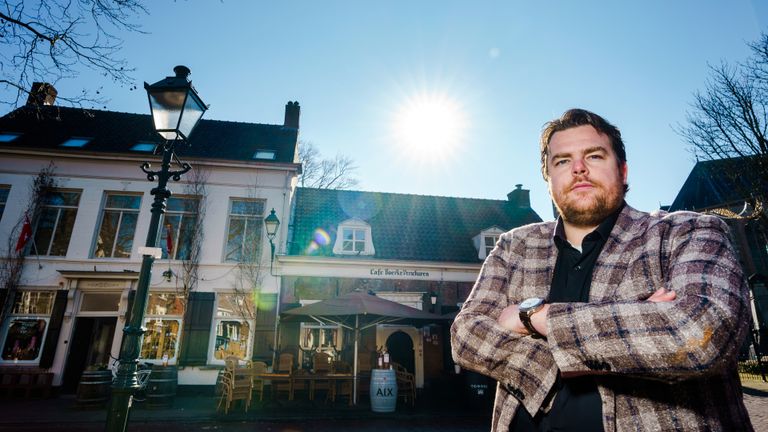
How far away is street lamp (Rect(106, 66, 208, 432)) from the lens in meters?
3.71

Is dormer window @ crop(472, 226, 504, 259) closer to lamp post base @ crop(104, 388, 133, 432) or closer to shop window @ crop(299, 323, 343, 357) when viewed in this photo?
shop window @ crop(299, 323, 343, 357)

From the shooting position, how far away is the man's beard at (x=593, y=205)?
1.48 meters

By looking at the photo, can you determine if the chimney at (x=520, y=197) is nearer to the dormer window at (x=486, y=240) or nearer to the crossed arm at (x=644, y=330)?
the dormer window at (x=486, y=240)

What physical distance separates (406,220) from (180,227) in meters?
9.85

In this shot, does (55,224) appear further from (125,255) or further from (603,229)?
(603,229)

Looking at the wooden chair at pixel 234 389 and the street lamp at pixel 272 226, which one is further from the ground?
the street lamp at pixel 272 226

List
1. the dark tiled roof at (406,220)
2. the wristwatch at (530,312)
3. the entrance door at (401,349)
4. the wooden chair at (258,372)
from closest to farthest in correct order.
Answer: the wristwatch at (530,312) < the wooden chair at (258,372) < the entrance door at (401,349) < the dark tiled roof at (406,220)

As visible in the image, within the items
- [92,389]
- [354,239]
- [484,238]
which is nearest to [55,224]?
[92,389]

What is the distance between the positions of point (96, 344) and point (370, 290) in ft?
32.9

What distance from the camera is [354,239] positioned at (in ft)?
52.1

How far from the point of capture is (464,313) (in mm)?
1562

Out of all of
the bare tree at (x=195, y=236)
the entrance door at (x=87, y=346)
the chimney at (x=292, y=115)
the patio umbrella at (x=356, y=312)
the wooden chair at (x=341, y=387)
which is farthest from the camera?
the chimney at (x=292, y=115)

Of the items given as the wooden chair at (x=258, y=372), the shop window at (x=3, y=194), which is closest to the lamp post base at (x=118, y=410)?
the wooden chair at (x=258, y=372)

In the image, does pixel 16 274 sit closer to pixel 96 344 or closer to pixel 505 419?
pixel 96 344
